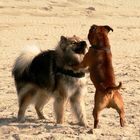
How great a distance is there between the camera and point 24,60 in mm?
7820

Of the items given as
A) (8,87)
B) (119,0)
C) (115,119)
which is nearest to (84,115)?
(115,119)

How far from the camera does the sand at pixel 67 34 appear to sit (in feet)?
23.0

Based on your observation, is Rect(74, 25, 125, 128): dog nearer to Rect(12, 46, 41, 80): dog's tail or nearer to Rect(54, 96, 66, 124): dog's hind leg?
Rect(54, 96, 66, 124): dog's hind leg

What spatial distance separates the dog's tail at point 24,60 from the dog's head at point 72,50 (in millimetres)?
528

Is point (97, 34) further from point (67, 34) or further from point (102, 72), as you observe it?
point (67, 34)

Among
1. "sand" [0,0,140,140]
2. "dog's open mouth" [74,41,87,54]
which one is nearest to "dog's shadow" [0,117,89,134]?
"sand" [0,0,140,140]

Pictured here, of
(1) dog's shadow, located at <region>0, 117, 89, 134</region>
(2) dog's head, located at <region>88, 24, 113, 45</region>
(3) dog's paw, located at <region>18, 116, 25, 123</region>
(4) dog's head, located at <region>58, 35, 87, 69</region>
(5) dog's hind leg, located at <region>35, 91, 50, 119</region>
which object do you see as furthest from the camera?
(5) dog's hind leg, located at <region>35, 91, 50, 119</region>

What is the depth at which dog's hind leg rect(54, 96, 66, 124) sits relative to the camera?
743cm

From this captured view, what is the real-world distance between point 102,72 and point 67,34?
→ 32.3 ft

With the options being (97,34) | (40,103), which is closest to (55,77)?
(40,103)

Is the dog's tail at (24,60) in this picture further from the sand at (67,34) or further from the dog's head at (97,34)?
the dog's head at (97,34)

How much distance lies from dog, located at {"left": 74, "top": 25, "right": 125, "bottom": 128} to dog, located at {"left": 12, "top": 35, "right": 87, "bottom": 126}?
404mm

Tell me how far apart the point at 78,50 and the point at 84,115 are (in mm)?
877

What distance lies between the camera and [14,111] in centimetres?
830
